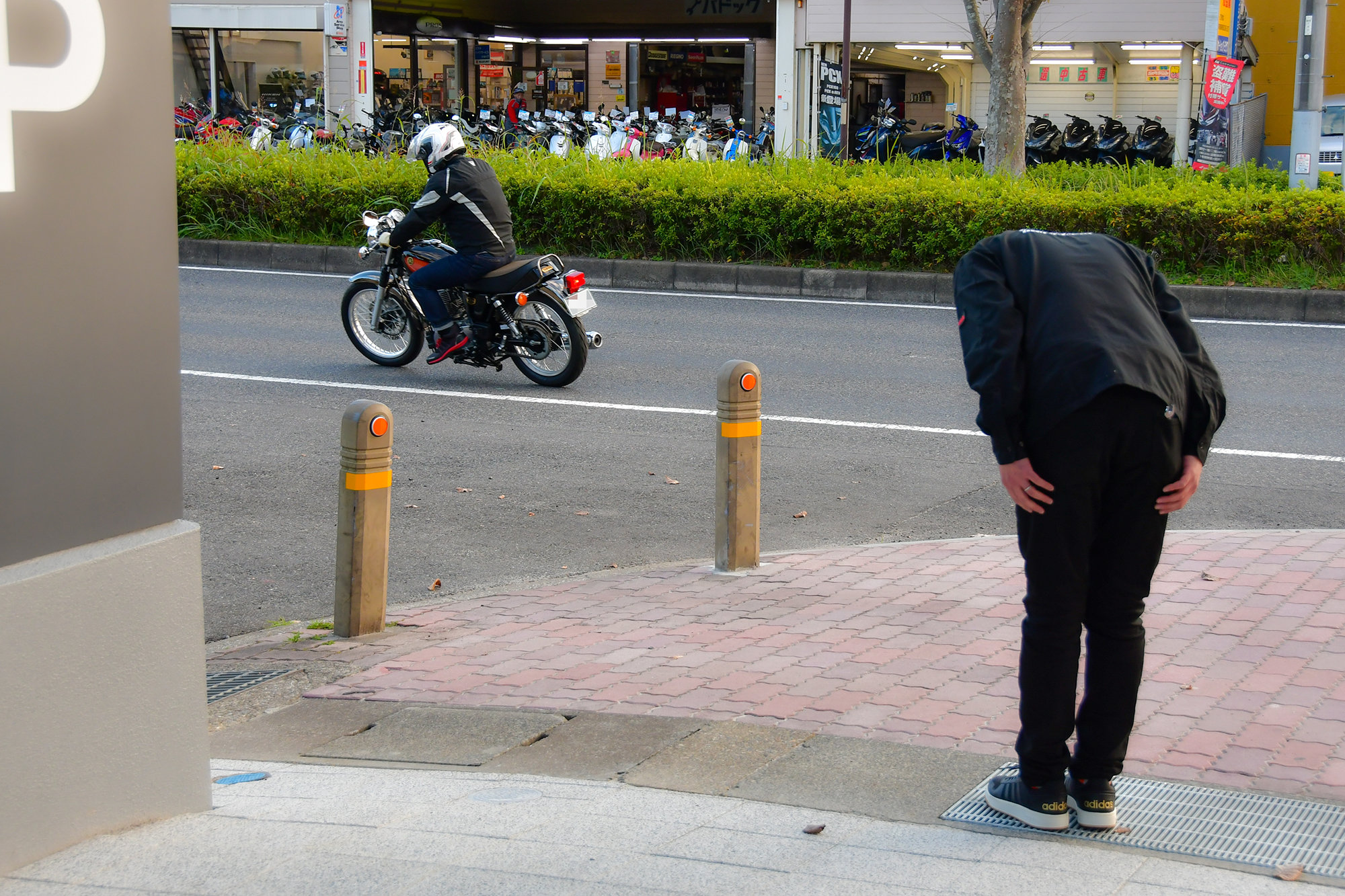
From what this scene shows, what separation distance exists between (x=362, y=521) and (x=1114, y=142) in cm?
2343

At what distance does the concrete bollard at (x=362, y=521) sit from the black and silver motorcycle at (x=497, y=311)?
461 cm

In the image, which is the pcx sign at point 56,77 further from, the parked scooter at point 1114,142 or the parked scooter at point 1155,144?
the parked scooter at point 1155,144

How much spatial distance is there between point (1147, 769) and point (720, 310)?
10432 millimetres

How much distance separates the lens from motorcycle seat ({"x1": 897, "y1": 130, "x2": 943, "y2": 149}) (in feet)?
88.5

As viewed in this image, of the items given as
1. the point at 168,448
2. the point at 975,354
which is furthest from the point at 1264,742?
the point at 168,448

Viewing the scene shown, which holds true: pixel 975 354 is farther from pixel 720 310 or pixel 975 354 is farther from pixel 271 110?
pixel 271 110

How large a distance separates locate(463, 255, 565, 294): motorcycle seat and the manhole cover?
6596mm

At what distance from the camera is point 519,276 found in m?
10.0

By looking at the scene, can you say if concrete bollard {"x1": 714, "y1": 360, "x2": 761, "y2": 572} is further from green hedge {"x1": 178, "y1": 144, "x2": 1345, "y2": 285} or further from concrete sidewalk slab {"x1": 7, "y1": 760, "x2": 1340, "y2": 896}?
green hedge {"x1": 178, "y1": 144, "x2": 1345, "y2": 285}

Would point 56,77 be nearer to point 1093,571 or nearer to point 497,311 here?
point 1093,571

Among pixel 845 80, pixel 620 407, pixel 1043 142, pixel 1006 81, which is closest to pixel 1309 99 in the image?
pixel 1006 81

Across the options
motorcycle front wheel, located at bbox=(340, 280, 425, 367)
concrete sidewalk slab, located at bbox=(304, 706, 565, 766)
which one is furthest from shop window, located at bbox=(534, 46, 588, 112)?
concrete sidewalk slab, located at bbox=(304, 706, 565, 766)

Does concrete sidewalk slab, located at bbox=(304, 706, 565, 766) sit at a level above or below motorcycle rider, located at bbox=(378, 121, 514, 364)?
below

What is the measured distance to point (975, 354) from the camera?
3270mm
